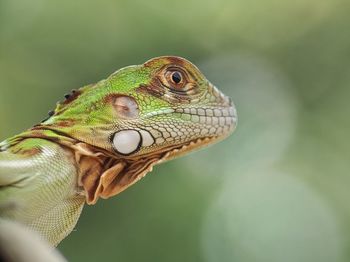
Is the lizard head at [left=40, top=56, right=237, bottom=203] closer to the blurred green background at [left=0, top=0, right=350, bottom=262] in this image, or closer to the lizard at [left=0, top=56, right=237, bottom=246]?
the lizard at [left=0, top=56, right=237, bottom=246]

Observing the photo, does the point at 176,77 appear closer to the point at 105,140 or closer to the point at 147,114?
the point at 147,114

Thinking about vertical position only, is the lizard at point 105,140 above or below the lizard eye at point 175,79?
below

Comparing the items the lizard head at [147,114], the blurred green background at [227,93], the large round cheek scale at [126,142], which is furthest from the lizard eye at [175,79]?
the blurred green background at [227,93]

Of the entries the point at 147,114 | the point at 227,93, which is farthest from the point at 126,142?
the point at 227,93

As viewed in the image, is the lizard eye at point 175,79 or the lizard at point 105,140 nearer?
the lizard at point 105,140

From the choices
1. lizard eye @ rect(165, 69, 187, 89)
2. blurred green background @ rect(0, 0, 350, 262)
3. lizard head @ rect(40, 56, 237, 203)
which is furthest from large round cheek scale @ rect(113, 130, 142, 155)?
blurred green background @ rect(0, 0, 350, 262)

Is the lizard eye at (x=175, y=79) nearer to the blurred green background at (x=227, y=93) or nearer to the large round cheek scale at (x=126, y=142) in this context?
the large round cheek scale at (x=126, y=142)

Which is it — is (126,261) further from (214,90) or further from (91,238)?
(214,90)
